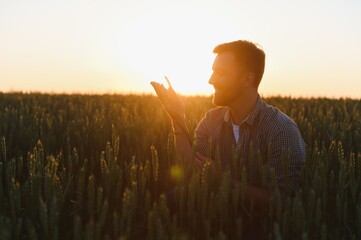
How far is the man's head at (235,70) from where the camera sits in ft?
9.90

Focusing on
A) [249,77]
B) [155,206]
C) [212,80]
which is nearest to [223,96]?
[212,80]

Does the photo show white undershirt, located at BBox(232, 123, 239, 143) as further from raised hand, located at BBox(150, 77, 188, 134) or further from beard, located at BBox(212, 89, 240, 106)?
raised hand, located at BBox(150, 77, 188, 134)

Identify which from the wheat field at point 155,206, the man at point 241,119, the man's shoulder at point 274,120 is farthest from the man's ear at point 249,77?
the wheat field at point 155,206

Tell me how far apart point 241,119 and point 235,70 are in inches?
12.8

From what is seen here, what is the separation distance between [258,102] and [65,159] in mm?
1417

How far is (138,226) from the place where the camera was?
74.9 inches

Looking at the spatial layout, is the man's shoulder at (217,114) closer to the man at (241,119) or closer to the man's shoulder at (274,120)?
the man at (241,119)

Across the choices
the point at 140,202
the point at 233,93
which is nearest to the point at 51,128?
the point at 233,93

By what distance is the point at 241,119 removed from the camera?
308 cm

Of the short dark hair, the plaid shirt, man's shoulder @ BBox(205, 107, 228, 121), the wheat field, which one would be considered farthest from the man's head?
the wheat field

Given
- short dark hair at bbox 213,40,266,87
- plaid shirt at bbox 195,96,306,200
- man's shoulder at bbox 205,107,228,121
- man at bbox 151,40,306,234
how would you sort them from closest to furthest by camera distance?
plaid shirt at bbox 195,96,306,200
man at bbox 151,40,306,234
short dark hair at bbox 213,40,266,87
man's shoulder at bbox 205,107,228,121

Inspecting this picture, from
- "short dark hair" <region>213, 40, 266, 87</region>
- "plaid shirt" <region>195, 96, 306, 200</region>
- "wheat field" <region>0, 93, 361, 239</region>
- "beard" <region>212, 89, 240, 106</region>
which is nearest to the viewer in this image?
"wheat field" <region>0, 93, 361, 239</region>

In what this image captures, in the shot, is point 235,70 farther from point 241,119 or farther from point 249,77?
point 241,119

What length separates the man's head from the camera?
9.90ft
